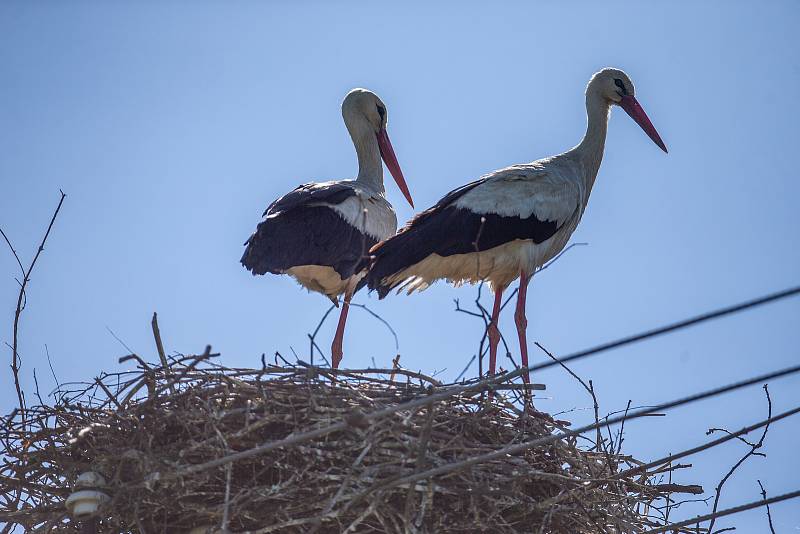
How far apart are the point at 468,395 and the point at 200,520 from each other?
126cm

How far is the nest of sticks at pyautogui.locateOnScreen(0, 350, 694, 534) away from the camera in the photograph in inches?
217

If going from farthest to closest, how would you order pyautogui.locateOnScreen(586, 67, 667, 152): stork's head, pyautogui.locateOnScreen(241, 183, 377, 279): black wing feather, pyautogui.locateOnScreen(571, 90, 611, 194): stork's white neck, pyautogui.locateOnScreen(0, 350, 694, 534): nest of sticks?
pyautogui.locateOnScreen(586, 67, 667, 152): stork's head, pyautogui.locateOnScreen(571, 90, 611, 194): stork's white neck, pyautogui.locateOnScreen(241, 183, 377, 279): black wing feather, pyautogui.locateOnScreen(0, 350, 694, 534): nest of sticks

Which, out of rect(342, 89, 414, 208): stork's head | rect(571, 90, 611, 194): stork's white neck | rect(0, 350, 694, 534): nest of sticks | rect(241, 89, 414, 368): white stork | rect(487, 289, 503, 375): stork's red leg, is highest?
rect(342, 89, 414, 208): stork's head

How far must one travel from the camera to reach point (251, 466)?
5.71 m

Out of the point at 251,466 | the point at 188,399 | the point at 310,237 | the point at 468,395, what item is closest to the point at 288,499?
the point at 251,466

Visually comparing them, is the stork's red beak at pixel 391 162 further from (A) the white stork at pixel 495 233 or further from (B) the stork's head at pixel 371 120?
(A) the white stork at pixel 495 233

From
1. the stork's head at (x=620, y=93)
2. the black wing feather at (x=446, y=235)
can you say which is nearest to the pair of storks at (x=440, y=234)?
the black wing feather at (x=446, y=235)

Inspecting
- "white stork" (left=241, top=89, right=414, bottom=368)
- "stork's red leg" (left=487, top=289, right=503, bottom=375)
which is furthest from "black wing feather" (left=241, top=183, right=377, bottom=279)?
"stork's red leg" (left=487, top=289, right=503, bottom=375)

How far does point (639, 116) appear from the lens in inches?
368

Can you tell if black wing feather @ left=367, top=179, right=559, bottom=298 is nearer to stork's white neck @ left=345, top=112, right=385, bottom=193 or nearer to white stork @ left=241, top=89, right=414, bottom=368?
white stork @ left=241, top=89, right=414, bottom=368

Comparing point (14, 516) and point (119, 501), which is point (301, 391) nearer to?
point (119, 501)

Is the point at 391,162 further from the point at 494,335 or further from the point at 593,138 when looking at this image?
the point at 494,335

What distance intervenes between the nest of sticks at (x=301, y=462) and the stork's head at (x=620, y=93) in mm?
3679

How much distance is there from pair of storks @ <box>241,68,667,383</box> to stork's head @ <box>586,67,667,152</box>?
35 cm
